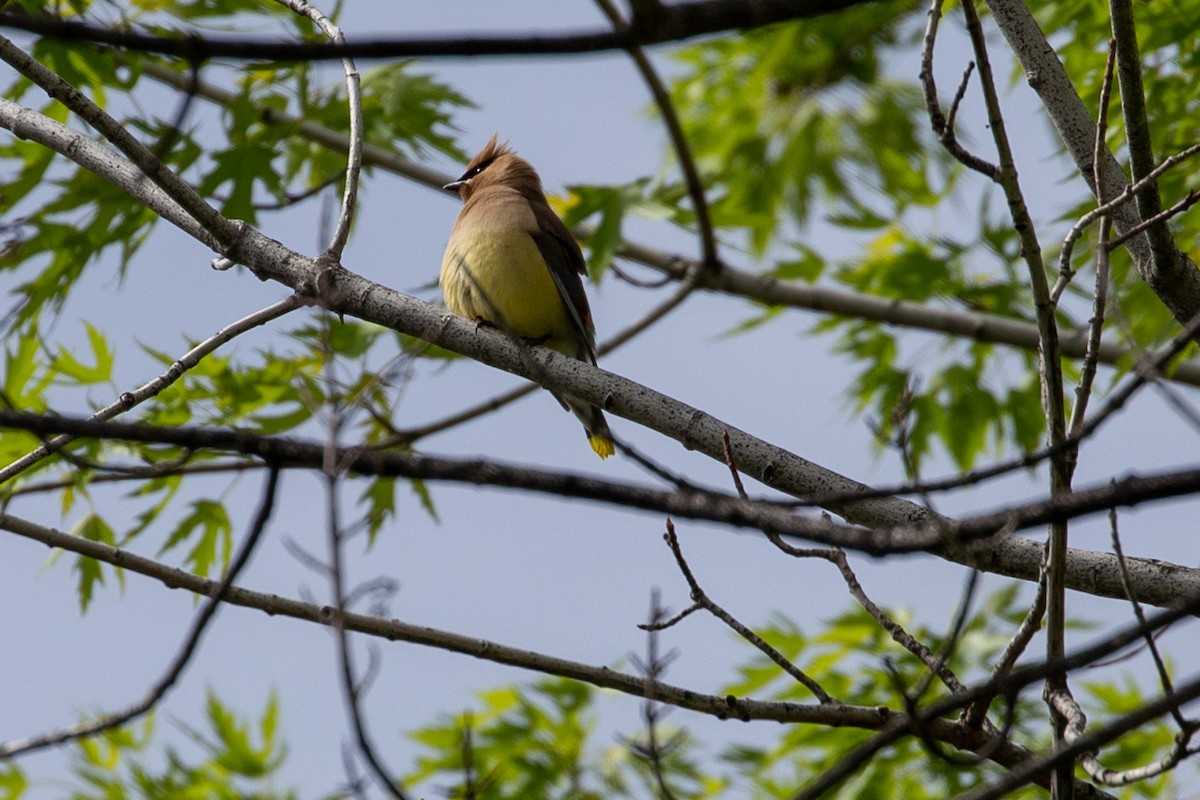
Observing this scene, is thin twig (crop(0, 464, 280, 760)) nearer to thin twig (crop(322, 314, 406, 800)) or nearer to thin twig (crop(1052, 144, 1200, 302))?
thin twig (crop(322, 314, 406, 800))

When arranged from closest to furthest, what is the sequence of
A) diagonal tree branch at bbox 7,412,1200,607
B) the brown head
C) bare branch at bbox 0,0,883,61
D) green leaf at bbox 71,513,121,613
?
1. bare branch at bbox 0,0,883,61
2. diagonal tree branch at bbox 7,412,1200,607
3. green leaf at bbox 71,513,121,613
4. the brown head

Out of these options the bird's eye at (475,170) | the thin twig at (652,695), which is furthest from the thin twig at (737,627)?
the bird's eye at (475,170)

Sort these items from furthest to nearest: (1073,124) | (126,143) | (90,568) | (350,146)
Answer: (90,568) < (350,146) < (1073,124) < (126,143)

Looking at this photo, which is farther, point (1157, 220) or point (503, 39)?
point (1157, 220)

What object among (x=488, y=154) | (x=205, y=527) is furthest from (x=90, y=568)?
(x=488, y=154)

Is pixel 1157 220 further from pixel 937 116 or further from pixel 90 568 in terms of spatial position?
pixel 90 568

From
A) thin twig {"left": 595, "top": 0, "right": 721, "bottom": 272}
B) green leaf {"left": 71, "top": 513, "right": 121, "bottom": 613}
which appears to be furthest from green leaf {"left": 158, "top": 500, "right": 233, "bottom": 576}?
thin twig {"left": 595, "top": 0, "right": 721, "bottom": 272}

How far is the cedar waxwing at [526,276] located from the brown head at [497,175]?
0.27m

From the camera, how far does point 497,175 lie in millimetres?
6754

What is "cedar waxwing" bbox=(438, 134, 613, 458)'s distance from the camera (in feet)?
18.2

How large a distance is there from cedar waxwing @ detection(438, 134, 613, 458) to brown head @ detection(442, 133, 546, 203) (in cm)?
27

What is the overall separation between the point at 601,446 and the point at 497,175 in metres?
1.73

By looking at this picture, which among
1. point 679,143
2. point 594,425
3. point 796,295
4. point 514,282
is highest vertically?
point 796,295

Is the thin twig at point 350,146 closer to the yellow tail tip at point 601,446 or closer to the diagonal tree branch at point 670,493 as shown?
the diagonal tree branch at point 670,493
